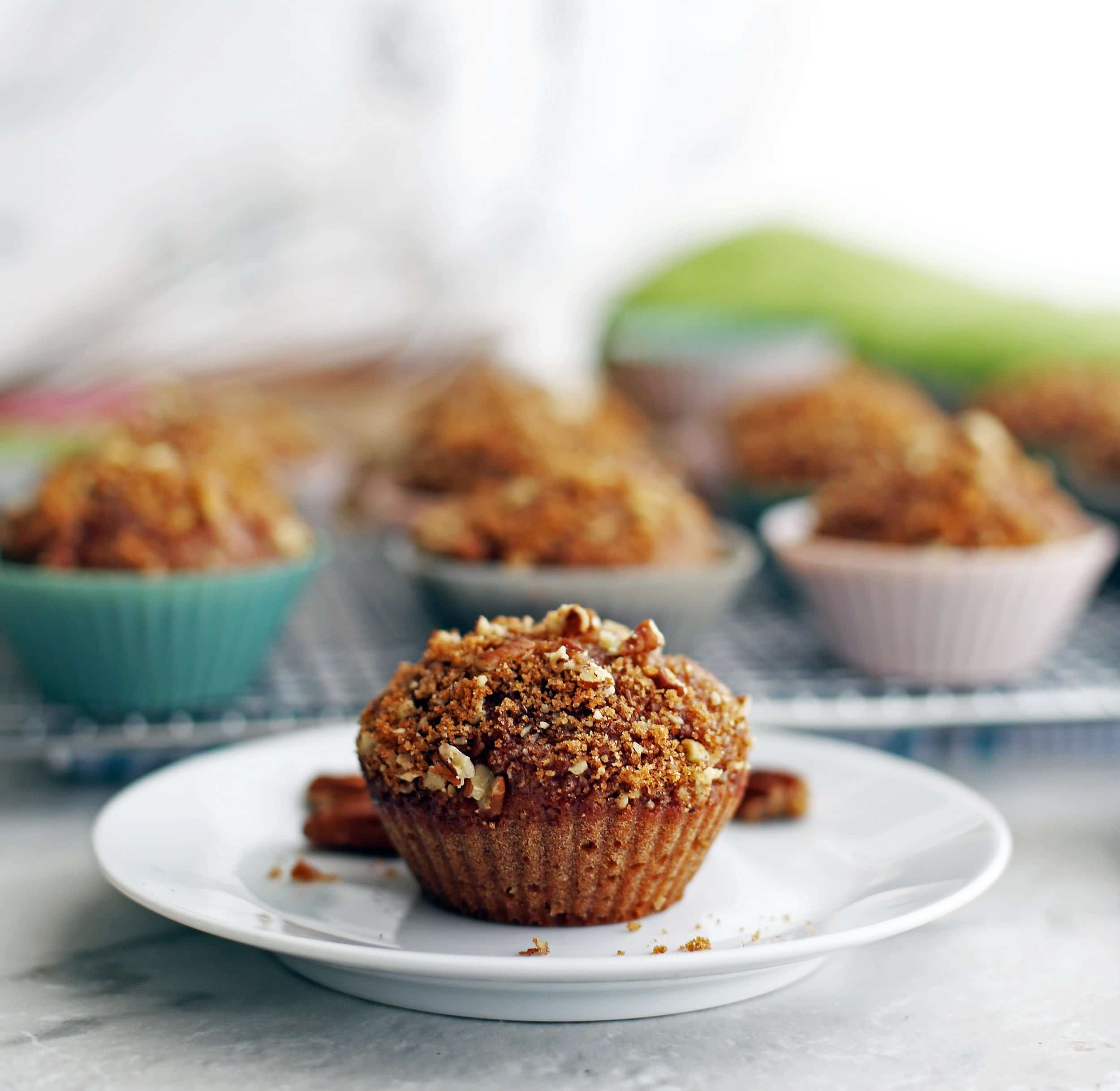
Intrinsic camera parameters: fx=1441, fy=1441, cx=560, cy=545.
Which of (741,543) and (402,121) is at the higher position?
(402,121)

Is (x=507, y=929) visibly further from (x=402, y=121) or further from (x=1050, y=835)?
(x=402, y=121)

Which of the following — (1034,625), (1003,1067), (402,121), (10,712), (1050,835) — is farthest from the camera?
(402,121)

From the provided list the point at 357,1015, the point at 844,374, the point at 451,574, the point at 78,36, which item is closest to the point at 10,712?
the point at 451,574

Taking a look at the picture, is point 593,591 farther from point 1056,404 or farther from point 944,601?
point 1056,404

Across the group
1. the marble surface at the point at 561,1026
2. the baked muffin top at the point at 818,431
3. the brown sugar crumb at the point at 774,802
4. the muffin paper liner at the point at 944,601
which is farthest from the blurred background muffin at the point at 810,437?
the marble surface at the point at 561,1026

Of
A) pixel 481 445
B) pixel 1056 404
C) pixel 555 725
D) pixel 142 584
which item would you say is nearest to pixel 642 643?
pixel 555 725

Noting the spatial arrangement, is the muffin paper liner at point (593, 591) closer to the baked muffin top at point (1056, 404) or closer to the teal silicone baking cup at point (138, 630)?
the teal silicone baking cup at point (138, 630)

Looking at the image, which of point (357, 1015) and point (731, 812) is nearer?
point (357, 1015)
